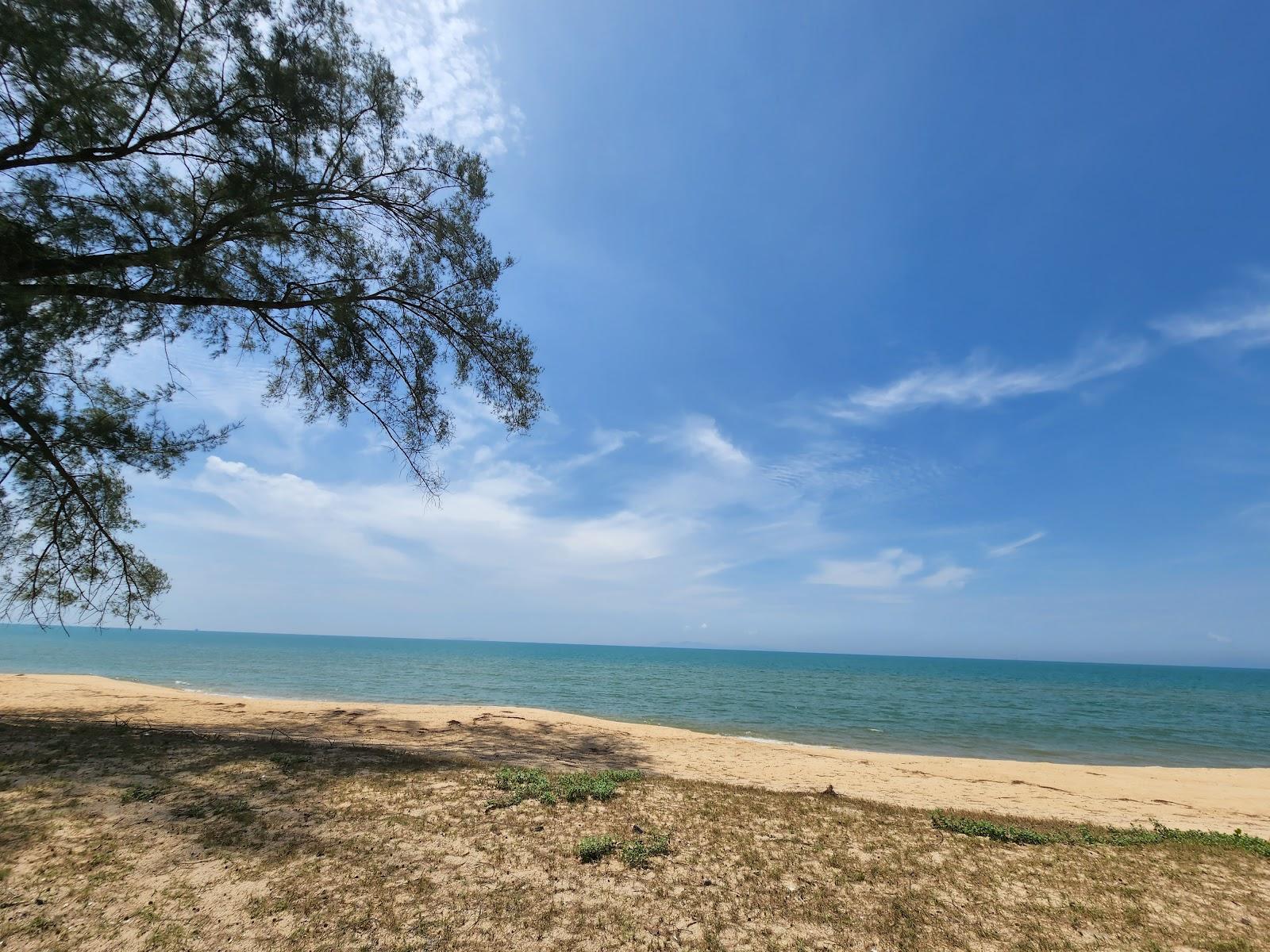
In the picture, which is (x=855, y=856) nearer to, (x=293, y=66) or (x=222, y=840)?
(x=222, y=840)

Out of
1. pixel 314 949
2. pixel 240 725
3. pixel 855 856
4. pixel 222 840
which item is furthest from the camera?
pixel 240 725

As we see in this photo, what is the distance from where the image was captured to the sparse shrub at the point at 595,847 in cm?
539

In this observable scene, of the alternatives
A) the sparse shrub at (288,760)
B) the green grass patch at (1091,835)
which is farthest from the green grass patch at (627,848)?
the sparse shrub at (288,760)

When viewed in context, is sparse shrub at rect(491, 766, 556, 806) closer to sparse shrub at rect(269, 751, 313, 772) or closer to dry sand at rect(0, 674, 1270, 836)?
dry sand at rect(0, 674, 1270, 836)

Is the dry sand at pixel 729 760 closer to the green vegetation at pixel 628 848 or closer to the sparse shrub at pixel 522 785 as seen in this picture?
the sparse shrub at pixel 522 785

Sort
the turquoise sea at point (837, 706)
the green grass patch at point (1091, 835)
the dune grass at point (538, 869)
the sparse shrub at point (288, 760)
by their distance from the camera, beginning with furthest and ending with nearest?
the turquoise sea at point (837, 706) < the sparse shrub at point (288, 760) < the green grass patch at point (1091, 835) < the dune grass at point (538, 869)

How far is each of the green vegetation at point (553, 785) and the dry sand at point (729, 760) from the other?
142cm

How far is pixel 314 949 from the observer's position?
3729 millimetres

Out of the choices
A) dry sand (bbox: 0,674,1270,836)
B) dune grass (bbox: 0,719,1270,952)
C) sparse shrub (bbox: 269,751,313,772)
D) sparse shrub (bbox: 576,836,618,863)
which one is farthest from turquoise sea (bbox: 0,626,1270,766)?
sparse shrub (bbox: 576,836,618,863)

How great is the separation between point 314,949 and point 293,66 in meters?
11.0

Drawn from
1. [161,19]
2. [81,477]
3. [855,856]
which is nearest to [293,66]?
[161,19]

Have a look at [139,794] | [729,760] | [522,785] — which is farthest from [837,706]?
[139,794]

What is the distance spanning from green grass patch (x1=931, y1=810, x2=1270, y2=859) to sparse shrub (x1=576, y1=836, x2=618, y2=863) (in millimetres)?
4363

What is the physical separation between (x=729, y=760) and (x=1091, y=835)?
757cm
